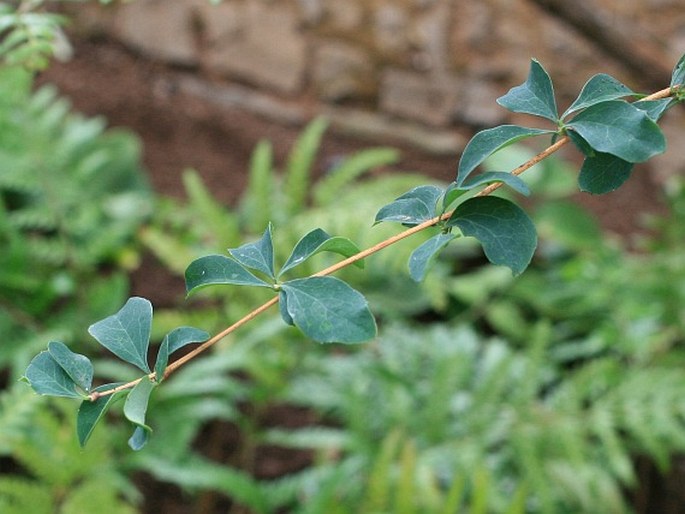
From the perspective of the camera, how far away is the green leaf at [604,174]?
1.32 feet

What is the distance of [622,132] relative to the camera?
379 mm

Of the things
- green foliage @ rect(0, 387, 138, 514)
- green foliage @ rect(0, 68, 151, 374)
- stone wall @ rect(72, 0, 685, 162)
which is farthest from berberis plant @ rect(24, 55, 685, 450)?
Result: stone wall @ rect(72, 0, 685, 162)

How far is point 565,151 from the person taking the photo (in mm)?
3514

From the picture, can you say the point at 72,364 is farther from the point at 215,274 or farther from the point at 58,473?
the point at 58,473

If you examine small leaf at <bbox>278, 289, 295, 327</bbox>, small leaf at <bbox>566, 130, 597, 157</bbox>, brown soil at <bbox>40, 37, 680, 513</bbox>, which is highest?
small leaf at <bbox>566, 130, 597, 157</bbox>

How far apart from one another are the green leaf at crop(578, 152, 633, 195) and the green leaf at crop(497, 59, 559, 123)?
3cm

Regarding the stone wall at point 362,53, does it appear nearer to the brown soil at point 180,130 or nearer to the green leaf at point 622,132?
the brown soil at point 180,130

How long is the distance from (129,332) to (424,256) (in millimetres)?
126

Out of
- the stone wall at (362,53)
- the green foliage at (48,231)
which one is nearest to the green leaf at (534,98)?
the green foliage at (48,231)

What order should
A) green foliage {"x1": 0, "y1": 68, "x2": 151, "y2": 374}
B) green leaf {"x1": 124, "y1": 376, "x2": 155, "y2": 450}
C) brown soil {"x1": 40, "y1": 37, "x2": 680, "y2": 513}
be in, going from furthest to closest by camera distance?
brown soil {"x1": 40, "y1": 37, "x2": 680, "y2": 513}
green foliage {"x1": 0, "y1": 68, "x2": 151, "y2": 374}
green leaf {"x1": 124, "y1": 376, "x2": 155, "y2": 450}

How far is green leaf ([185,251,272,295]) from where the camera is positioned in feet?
1.26

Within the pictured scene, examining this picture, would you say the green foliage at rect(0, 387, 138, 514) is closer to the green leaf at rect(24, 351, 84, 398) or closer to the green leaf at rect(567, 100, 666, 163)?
the green leaf at rect(24, 351, 84, 398)

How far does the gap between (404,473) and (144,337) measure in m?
1.28

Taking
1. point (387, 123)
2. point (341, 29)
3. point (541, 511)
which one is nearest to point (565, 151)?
point (387, 123)
